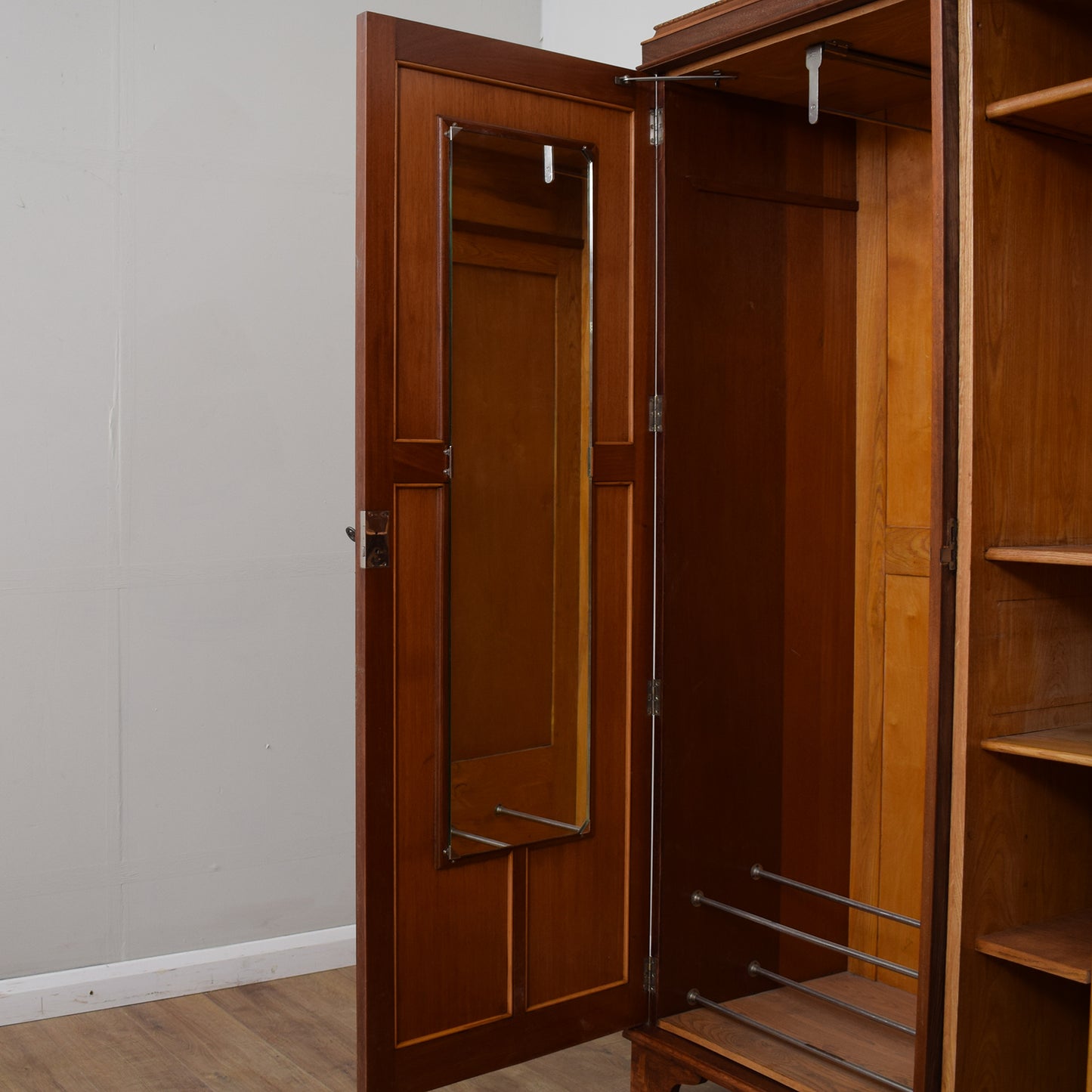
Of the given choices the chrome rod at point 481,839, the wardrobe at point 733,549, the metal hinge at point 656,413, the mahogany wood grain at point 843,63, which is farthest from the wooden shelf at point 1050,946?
the mahogany wood grain at point 843,63

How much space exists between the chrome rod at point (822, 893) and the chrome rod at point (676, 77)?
1884 mm

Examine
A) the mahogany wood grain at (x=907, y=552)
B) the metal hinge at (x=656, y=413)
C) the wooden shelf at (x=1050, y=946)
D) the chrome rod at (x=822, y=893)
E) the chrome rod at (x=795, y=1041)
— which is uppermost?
the metal hinge at (x=656, y=413)

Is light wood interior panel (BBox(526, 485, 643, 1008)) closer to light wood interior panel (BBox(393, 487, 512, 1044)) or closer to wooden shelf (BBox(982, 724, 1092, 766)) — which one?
light wood interior panel (BBox(393, 487, 512, 1044))

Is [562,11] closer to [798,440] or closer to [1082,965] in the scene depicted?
[798,440]

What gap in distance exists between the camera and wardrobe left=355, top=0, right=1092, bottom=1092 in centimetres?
230

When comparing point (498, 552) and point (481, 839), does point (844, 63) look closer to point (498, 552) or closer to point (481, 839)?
point (498, 552)

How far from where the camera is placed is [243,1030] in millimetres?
3350

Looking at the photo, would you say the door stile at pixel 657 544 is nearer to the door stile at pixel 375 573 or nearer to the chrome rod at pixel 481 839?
the chrome rod at pixel 481 839

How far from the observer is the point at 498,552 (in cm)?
282

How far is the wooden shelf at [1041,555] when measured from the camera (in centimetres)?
212

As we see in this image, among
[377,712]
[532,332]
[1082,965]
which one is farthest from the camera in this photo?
[532,332]

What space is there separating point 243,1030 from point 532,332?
199 cm

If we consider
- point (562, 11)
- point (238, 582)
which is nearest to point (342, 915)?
point (238, 582)

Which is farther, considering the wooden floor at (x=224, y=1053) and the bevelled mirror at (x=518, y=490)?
the wooden floor at (x=224, y=1053)
